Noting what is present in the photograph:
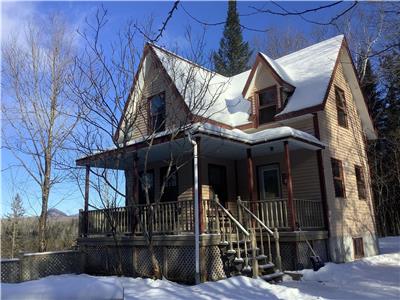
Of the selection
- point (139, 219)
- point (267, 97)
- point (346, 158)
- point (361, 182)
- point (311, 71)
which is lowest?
point (139, 219)

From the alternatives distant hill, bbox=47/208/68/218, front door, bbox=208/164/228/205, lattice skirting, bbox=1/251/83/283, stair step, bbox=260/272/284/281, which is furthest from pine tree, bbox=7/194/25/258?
stair step, bbox=260/272/284/281

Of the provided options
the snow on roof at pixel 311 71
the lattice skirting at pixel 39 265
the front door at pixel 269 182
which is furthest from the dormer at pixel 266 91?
the lattice skirting at pixel 39 265

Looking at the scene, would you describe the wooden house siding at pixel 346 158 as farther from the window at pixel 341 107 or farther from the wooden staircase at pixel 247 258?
the wooden staircase at pixel 247 258

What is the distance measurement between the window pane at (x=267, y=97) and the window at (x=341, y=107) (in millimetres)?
2773

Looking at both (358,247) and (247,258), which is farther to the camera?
(358,247)

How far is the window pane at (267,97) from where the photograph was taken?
50.7 ft

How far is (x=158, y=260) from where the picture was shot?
1139 centimetres

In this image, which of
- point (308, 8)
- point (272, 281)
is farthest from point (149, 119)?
point (308, 8)

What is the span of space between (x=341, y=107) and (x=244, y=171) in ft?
16.2

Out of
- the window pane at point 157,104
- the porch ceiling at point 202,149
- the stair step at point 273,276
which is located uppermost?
the window pane at point 157,104

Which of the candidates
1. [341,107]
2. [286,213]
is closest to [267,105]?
[341,107]

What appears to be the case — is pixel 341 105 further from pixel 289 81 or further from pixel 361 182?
pixel 361 182

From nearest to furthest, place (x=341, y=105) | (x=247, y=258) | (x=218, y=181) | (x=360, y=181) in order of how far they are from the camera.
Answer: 1. (x=247, y=258)
2. (x=218, y=181)
3. (x=341, y=105)
4. (x=360, y=181)

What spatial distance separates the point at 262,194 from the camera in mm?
14758
